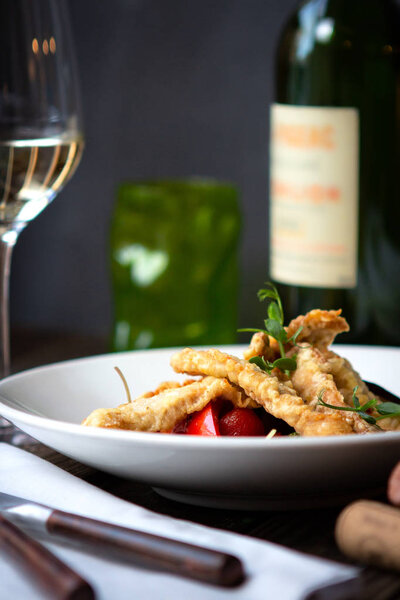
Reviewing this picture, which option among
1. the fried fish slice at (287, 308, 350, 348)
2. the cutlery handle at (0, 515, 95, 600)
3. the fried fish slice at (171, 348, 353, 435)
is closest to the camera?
the cutlery handle at (0, 515, 95, 600)

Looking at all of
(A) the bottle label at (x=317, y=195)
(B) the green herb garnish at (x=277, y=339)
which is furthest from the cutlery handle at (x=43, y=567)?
(A) the bottle label at (x=317, y=195)

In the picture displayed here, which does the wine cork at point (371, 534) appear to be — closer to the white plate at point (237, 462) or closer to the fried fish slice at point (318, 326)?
the white plate at point (237, 462)

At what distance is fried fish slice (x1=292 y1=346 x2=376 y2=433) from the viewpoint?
604 millimetres

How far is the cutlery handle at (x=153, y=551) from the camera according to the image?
0.44 m

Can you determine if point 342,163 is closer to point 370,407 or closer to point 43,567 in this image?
point 370,407

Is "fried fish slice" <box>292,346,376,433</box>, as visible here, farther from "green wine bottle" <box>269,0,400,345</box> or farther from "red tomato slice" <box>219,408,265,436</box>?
"green wine bottle" <box>269,0,400,345</box>

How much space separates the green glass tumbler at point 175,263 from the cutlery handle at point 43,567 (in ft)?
3.21

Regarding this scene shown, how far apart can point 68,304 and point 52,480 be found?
1.25 metres

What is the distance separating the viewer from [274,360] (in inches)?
27.1

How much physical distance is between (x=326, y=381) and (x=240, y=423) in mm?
70

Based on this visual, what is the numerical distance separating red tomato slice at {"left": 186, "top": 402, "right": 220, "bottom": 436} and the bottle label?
22.1 inches

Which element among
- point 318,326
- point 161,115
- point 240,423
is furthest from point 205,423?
point 161,115

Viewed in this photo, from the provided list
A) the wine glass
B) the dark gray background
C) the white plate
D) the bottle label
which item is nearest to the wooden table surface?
the white plate

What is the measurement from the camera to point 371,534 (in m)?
0.46
